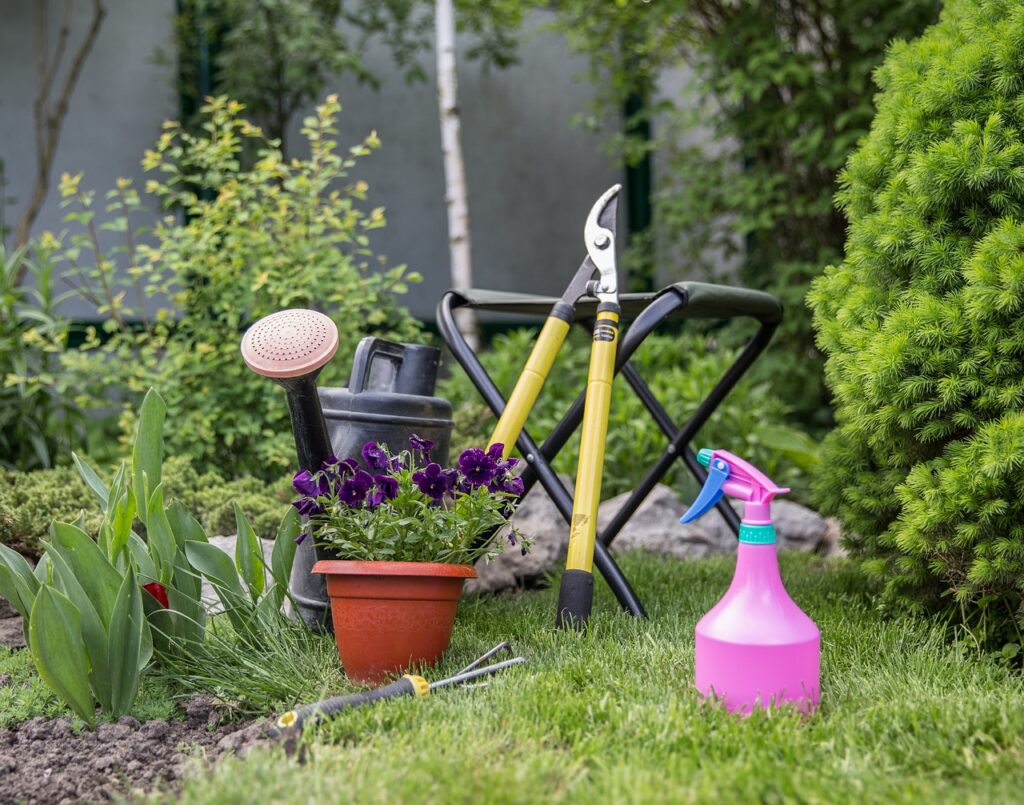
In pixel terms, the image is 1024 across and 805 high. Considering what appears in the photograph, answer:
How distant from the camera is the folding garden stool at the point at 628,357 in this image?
8.35 ft

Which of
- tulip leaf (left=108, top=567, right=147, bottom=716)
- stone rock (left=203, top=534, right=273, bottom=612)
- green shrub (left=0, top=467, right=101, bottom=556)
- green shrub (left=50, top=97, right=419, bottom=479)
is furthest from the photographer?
green shrub (left=50, top=97, right=419, bottom=479)

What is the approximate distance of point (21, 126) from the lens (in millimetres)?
6273

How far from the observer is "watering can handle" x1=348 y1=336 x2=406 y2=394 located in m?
2.47

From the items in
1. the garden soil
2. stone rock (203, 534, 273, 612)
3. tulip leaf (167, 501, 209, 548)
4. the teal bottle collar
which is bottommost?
the garden soil

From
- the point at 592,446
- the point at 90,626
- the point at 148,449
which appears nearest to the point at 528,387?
the point at 592,446

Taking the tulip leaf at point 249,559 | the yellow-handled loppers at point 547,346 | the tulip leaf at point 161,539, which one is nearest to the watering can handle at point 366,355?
the yellow-handled loppers at point 547,346

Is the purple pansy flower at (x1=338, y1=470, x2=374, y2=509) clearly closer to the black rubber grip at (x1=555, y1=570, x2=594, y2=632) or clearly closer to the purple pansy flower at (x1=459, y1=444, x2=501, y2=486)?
the purple pansy flower at (x1=459, y1=444, x2=501, y2=486)

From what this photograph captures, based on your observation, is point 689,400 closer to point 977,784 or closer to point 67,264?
point 977,784

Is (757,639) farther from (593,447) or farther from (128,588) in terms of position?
(128,588)

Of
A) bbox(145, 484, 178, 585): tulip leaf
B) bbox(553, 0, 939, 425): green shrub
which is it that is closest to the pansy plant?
bbox(145, 484, 178, 585): tulip leaf

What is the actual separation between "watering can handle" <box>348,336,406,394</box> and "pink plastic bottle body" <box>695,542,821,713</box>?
1.06 metres

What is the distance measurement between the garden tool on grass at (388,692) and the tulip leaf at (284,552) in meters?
0.39

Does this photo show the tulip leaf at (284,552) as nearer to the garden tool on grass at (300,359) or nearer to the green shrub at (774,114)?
the garden tool on grass at (300,359)

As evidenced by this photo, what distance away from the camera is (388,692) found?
190 cm
